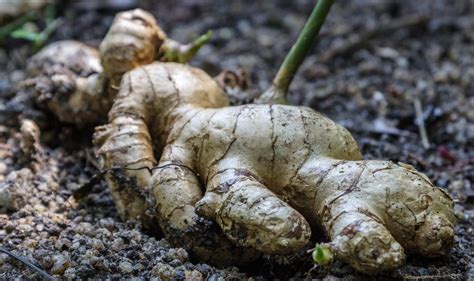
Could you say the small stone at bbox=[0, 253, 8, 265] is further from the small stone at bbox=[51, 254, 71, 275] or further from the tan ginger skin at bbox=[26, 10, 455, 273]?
the tan ginger skin at bbox=[26, 10, 455, 273]

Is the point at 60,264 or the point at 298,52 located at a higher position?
the point at 298,52

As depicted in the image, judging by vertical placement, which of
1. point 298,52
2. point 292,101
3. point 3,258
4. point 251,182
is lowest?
point 292,101

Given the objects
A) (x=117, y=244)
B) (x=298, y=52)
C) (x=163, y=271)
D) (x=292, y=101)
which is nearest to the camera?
(x=163, y=271)

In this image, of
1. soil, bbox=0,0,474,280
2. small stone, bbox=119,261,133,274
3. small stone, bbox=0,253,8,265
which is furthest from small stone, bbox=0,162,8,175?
small stone, bbox=119,261,133,274

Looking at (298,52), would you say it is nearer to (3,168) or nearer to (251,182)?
(251,182)

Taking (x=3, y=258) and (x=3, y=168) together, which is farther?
(x=3, y=168)

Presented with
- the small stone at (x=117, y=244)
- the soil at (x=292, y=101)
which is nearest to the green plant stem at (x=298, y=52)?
the soil at (x=292, y=101)

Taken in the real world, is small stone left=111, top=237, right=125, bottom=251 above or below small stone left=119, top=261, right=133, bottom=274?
below

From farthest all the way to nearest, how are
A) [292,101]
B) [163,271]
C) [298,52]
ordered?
1. [292,101]
2. [298,52]
3. [163,271]

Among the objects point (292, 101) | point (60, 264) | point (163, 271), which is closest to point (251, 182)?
point (163, 271)
